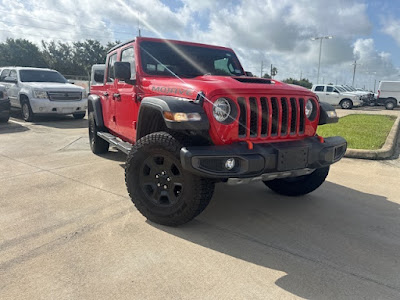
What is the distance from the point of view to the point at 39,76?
1122 centimetres

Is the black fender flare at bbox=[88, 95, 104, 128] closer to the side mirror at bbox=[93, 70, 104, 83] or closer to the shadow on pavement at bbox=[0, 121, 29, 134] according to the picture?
the side mirror at bbox=[93, 70, 104, 83]

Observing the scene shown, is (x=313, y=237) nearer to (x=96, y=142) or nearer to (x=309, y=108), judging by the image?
(x=309, y=108)

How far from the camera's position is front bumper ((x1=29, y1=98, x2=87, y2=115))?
10.1 meters

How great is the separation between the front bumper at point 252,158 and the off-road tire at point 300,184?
795 mm

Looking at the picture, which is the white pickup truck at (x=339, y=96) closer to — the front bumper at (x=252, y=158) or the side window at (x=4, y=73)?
the side window at (x=4, y=73)

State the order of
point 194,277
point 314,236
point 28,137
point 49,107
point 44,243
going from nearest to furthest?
point 194,277 → point 44,243 → point 314,236 → point 28,137 → point 49,107

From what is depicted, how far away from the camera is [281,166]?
2.80 m

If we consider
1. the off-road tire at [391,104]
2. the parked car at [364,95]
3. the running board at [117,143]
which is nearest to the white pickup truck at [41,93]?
the running board at [117,143]

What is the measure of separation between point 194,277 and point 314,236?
1309 millimetres

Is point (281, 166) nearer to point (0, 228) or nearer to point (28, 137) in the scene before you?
point (0, 228)

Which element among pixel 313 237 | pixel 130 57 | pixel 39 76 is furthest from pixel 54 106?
pixel 313 237

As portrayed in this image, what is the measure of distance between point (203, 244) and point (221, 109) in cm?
118

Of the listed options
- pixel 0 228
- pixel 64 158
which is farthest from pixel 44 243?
pixel 64 158

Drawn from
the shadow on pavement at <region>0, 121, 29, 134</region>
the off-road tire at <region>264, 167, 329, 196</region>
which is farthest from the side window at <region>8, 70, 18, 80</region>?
the off-road tire at <region>264, 167, 329, 196</region>
